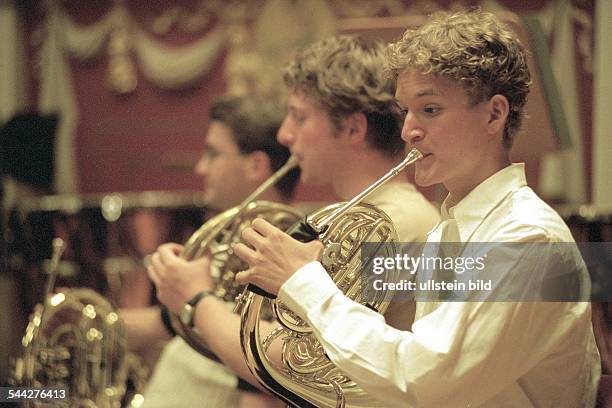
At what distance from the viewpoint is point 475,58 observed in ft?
5.82

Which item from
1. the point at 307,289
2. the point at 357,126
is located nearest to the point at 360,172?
the point at 357,126

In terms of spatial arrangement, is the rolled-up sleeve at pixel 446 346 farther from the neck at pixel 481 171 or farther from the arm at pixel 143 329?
the arm at pixel 143 329

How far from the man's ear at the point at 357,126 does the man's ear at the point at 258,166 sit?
0.53 meters

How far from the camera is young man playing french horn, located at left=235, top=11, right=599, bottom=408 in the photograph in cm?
159

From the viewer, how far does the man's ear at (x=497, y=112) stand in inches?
70.7

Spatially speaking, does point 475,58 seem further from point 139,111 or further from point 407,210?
point 139,111

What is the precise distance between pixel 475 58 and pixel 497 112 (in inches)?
4.6

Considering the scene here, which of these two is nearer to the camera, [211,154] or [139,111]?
[211,154]

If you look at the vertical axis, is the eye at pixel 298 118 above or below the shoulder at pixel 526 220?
above

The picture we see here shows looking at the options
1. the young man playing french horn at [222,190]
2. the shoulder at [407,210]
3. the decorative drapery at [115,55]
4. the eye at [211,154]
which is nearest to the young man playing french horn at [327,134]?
the shoulder at [407,210]

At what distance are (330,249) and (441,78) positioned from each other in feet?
1.32

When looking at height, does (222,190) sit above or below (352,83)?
below

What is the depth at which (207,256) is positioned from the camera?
248cm

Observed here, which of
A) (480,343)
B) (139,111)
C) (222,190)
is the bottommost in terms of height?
(139,111)
